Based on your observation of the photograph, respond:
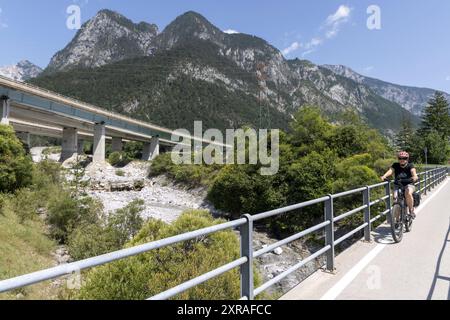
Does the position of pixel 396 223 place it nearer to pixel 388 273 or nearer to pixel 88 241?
pixel 388 273

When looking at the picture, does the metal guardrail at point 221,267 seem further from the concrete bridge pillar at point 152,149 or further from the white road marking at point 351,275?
the concrete bridge pillar at point 152,149

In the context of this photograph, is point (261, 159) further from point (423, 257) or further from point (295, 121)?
point (423, 257)

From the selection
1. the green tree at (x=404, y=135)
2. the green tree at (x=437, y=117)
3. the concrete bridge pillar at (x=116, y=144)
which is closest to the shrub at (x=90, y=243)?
the concrete bridge pillar at (x=116, y=144)

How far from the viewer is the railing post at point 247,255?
11.4 feet

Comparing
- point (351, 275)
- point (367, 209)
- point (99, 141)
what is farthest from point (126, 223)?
point (99, 141)

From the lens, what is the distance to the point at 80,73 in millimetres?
139875

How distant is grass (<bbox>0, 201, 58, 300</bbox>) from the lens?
1073 cm

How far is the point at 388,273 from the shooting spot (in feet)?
17.5

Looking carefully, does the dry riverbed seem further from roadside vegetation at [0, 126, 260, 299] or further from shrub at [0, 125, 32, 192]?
shrub at [0, 125, 32, 192]

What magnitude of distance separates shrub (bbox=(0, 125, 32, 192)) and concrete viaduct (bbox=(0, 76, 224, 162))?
14179mm

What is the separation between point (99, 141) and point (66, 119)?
7.36 m

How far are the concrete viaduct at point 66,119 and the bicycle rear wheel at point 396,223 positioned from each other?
35.3 m

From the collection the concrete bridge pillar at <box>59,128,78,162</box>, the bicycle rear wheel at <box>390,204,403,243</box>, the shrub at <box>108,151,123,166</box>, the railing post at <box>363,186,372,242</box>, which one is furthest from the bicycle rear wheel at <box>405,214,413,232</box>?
the shrub at <box>108,151,123,166</box>
